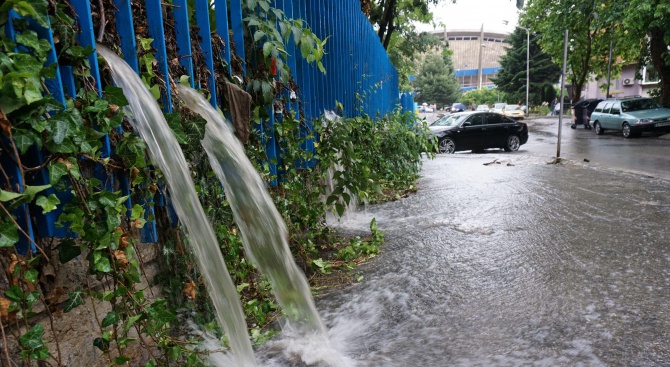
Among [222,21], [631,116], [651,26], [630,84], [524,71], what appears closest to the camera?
[222,21]

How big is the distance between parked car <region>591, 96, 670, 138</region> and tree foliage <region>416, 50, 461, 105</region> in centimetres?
5920

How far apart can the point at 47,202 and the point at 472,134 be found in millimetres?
16328

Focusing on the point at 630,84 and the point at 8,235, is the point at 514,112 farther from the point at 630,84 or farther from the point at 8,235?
the point at 8,235

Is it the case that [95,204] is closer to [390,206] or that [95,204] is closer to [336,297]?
[336,297]

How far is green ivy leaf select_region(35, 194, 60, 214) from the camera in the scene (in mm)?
1540

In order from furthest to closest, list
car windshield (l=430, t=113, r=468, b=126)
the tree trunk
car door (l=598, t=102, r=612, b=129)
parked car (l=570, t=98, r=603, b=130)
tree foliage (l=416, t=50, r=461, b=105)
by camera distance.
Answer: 1. tree foliage (l=416, t=50, r=461, b=105)
2. parked car (l=570, t=98, r=603, b=130)
3. car door (l=598, t=102, r=612, b=129)
4. the tree trunk
5. car windshield (l=430, t=113, r=468, b=126)

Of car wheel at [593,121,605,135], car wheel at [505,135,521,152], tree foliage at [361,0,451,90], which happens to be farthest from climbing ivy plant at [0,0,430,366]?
car wheel at [593,121,605,135]

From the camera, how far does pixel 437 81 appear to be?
81.8 meters

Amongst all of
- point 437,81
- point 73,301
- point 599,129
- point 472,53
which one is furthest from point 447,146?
point 472,53

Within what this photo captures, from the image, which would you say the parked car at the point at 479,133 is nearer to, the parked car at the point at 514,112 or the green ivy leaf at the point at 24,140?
the green ivy leaf at the point at 24,140

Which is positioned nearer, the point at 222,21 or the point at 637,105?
the point at 222,21

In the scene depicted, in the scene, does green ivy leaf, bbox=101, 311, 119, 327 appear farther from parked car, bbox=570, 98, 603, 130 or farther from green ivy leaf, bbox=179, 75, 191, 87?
parked car, bbox=570, 98, 603, 130

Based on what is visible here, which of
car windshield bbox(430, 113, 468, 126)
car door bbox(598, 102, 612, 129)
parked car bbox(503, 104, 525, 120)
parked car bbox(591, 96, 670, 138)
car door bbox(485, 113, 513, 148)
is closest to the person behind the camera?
car door bbox(485, 113, 513, 148)

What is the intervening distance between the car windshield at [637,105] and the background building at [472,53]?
288 feet
